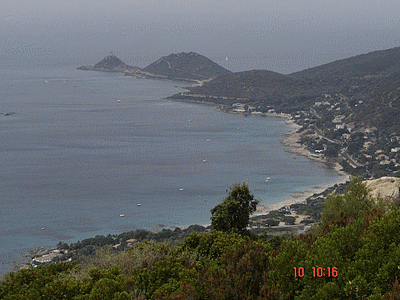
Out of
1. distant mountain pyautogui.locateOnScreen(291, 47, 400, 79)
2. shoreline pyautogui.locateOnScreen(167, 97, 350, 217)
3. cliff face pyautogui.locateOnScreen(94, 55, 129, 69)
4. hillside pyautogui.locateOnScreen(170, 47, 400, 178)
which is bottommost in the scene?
shoreline pyautogui.locateOnScreen(167, 97, 350, 217)

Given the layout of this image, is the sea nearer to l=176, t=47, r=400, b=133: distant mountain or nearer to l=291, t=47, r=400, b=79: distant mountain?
Result: l=176, t=47, r=400, b=133: distant mountain

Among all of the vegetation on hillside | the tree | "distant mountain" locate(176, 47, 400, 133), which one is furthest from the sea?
the vegetation on hillside

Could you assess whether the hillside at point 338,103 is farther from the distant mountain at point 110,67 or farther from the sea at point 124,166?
the distant mountain at point 110,67

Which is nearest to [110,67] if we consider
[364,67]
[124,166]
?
[364,67]

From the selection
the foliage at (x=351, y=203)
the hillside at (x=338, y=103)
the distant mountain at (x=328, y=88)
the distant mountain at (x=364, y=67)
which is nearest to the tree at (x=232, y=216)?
the foliage at (x=351, y=203)

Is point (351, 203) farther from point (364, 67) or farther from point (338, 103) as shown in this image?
point (364, 67)

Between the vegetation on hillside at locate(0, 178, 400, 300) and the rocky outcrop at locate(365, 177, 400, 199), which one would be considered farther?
the rocky outcrop at locate(365, 177, 400, 199)
